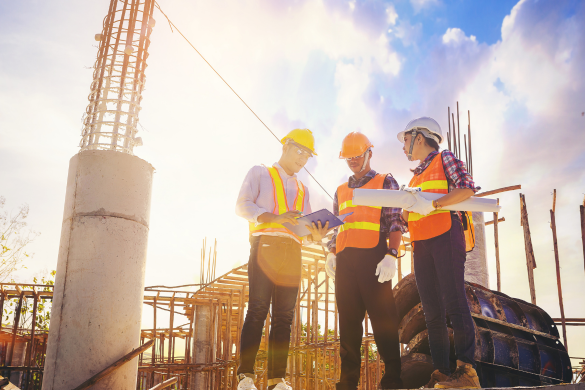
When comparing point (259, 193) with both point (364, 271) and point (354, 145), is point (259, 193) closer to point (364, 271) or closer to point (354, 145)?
point (354, 145)

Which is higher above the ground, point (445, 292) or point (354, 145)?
point (354, 145)

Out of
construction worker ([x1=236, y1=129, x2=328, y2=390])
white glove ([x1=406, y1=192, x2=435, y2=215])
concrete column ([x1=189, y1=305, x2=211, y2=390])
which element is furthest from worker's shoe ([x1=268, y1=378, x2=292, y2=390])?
concrete column ([x1=189, y1=305, x2=211, y2=390])

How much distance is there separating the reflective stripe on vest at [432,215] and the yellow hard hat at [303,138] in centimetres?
114

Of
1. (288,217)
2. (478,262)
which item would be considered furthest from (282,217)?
(478,262)

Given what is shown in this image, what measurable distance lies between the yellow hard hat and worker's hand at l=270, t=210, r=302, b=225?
818 millimetres

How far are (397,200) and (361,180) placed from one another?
0.67 metres

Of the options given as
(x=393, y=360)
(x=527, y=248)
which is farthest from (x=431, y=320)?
(x=527, y=248)

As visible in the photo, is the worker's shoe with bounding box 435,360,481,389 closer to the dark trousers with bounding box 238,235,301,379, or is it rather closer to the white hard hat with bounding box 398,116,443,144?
the dark trousers with bounding box 238,235,301,379

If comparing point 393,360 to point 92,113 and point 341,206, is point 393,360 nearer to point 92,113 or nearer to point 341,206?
point 341,206

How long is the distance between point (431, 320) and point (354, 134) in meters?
1.91

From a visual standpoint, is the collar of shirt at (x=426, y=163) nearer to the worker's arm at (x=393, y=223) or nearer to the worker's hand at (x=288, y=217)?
the worker's arm at (x=393, y=223)

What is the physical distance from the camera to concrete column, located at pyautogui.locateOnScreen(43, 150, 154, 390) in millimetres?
4504

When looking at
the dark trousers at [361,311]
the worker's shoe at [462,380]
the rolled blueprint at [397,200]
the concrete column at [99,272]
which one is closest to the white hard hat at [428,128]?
the rolled blueprint at [397,200]

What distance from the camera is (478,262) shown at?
9.41m
